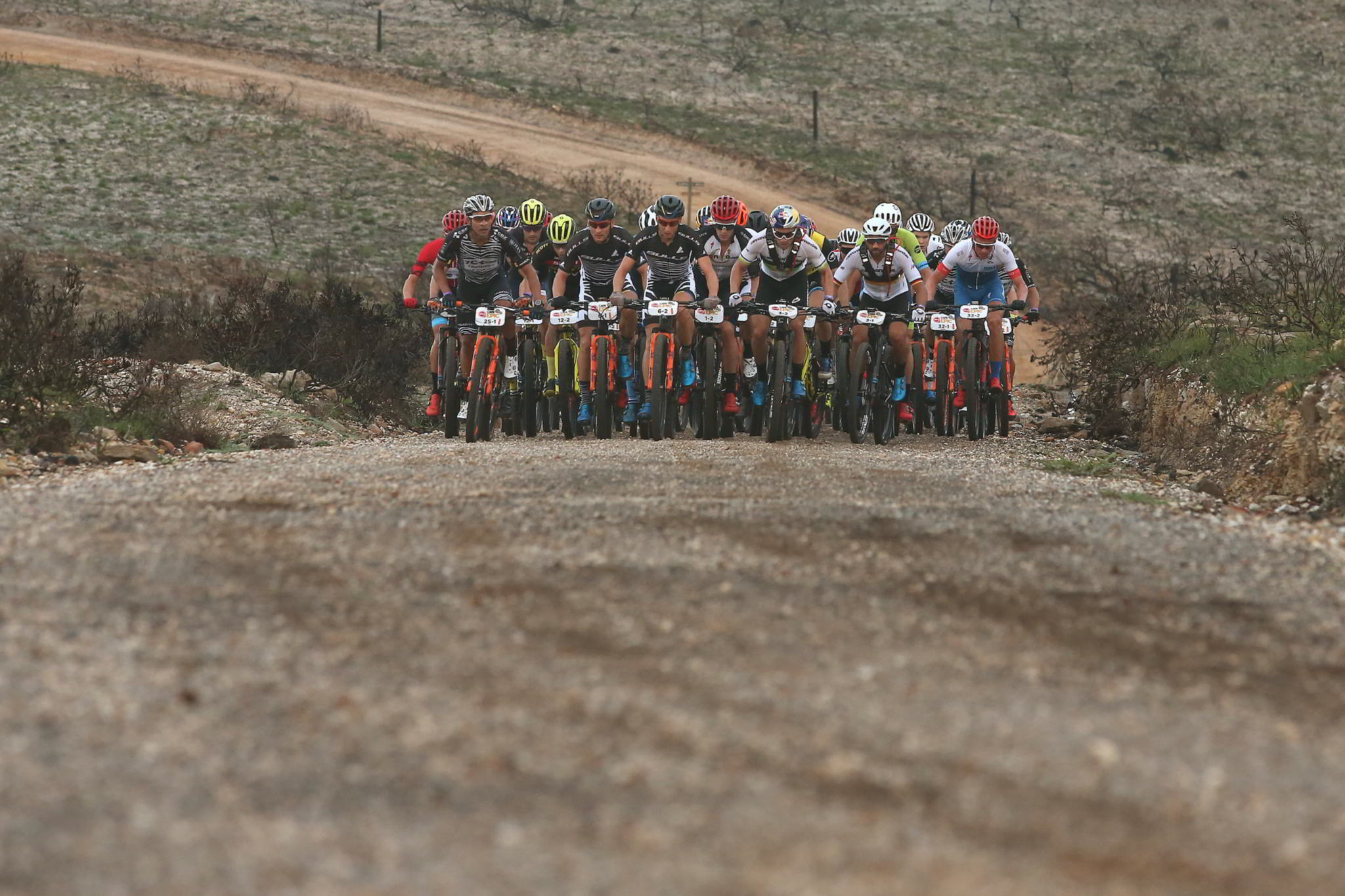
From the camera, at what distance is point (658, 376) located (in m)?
14.4

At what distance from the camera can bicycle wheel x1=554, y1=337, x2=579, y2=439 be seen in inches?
591

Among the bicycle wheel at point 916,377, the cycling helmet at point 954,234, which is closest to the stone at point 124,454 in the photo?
the bicycle wheel at point 916,377

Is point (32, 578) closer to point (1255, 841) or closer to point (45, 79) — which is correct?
point (1255, 841)

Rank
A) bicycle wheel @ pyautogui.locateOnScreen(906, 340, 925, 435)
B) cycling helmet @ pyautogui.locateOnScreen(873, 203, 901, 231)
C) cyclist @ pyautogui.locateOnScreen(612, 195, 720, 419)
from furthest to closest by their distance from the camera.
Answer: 1. bicycle wheel @ pyautogui.locateOnScreen(906, 340, 925, 435)
2. cycling helmet @ pyautogui.locateOnScreen(873, 203, 901, 231)
3. cyclist @ pyautogui.locateOnScreen(612, 195, 720, 419)

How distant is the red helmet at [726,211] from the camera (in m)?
15.6

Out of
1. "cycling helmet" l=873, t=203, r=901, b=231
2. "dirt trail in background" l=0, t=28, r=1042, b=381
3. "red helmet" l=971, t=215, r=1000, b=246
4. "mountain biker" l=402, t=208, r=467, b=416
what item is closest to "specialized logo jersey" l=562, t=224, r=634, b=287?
"mountain biker" l=402, t=208, r=467, b=416

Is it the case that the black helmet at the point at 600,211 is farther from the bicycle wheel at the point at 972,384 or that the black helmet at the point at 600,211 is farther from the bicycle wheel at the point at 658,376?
the bicycle wheel at the point at 972,384

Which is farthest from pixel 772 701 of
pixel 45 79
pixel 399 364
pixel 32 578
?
pixel 45 79

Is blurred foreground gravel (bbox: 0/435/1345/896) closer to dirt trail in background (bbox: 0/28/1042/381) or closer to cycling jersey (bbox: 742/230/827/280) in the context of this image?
cycling jersey (bbox: 742/230/827/280)

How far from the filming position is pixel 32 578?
245 inches

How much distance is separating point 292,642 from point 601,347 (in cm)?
947

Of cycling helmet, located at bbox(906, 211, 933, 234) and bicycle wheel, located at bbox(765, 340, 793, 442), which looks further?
cycling helmet, located at bbox(906, 211, 933, 234)

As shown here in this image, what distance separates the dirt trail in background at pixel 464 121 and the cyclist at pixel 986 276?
67.8 ft

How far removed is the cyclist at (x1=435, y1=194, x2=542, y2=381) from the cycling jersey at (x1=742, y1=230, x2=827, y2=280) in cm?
210
